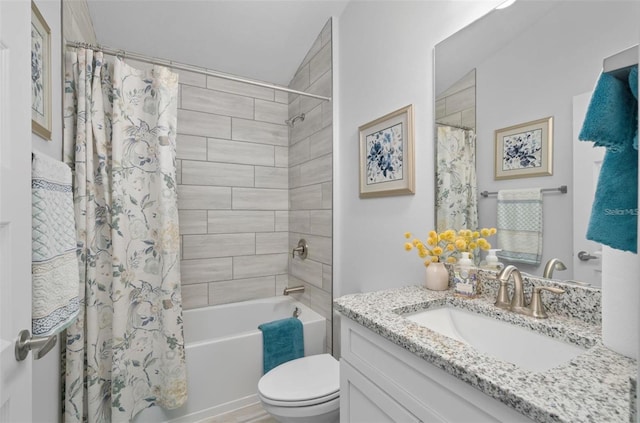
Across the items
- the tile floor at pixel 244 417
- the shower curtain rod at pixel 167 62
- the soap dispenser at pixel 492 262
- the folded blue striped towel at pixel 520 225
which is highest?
the shower curtain rod at pixel 167 62

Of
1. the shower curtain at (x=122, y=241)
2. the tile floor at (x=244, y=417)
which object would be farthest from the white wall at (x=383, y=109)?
the shower curtain at (x=122, y=241)

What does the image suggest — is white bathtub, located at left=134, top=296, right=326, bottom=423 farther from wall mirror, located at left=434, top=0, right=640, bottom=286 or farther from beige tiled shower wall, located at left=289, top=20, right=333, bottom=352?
wall mirror, located at left=434, top=0, right=640, bottom=286

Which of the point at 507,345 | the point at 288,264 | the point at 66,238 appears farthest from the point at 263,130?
the point at 507,345

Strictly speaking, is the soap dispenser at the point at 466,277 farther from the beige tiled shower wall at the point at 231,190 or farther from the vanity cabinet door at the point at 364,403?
the beige tiled shower wall at the point at 231,190

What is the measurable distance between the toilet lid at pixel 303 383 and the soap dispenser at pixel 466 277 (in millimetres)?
777

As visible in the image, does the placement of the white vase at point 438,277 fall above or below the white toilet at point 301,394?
above

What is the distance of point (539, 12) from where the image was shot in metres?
1.01

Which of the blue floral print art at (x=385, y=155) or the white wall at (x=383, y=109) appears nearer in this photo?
the white wall at (x=383, y=109)

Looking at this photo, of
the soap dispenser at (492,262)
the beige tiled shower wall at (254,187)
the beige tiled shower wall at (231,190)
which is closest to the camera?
the soap dispenser at (492,262)

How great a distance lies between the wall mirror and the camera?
90 cm

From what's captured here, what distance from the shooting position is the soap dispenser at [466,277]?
116cm

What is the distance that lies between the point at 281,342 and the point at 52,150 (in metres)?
1.59

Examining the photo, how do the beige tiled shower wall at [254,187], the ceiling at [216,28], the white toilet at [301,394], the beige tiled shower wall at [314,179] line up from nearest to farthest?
the white toilet at [301,394]
the ceiling at [216,28]
the beige tiled shower wall at [314,179]
the beige tiled shower wall at [254,187]

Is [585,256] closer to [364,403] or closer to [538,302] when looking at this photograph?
[538,302]
